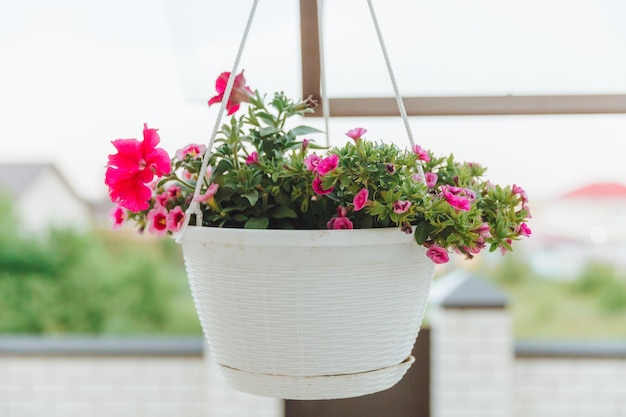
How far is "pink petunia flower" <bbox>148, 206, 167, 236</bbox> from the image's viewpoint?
3.11 ft

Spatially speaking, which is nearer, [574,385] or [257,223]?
[257,223]

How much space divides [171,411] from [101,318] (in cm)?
137

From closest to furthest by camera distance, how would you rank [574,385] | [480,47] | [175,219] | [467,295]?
[175,219] < [480,47] < [467,295] < [574,385]

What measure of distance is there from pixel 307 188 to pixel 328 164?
2.9 inches

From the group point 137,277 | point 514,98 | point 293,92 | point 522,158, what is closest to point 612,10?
point 514,98

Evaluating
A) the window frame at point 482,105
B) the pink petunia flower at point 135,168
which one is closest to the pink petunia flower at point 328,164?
the pink petunia flower at point 135,168

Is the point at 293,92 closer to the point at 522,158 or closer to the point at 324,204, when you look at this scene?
the point at 324,204

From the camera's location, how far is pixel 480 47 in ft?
7.52

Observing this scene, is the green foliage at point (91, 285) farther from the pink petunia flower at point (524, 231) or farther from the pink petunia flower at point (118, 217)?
the pink petunia flower at point (524, 231)

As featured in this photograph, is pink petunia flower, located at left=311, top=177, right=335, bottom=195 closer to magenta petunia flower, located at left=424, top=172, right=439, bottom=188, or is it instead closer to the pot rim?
the pot rim

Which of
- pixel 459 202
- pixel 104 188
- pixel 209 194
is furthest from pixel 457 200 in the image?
pixel 104 188

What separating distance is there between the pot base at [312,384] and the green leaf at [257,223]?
8.0 inches

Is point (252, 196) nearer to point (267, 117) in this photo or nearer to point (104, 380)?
point (267, 117)

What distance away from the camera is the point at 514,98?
1937 mm
